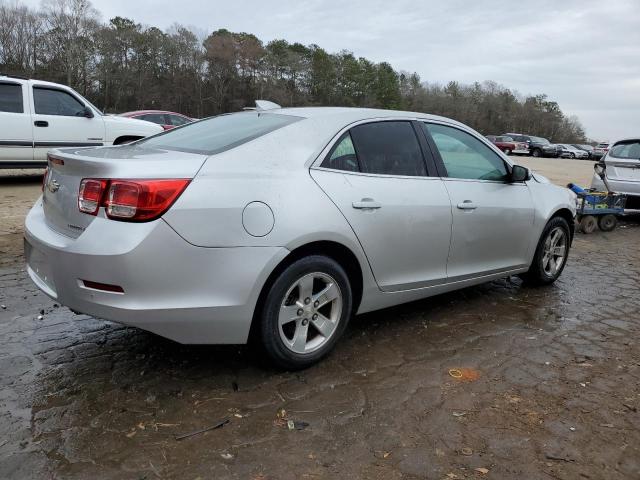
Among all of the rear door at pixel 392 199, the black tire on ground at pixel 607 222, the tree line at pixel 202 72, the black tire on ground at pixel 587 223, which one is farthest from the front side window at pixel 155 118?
the tree line at pixel 202 72

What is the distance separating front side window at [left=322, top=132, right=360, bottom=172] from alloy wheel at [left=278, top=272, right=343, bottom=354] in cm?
68

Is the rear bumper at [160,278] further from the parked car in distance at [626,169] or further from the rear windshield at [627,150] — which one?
the rear windshield at [627,150]

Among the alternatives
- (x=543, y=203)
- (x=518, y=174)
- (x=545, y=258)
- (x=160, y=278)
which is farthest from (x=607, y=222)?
(x=160, y=278)

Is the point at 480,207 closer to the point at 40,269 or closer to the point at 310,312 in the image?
the point at 310,312

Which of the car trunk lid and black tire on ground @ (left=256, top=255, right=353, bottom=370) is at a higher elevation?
the car trunk lid

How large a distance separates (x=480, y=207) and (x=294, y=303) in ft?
5.91

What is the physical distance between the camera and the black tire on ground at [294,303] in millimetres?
2873

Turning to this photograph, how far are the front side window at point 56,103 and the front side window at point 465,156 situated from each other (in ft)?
26.9

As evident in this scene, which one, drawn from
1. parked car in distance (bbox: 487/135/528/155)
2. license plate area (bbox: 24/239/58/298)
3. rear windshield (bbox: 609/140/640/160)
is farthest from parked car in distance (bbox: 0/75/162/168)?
parked car in distance (bbox: 487/135/528/155)

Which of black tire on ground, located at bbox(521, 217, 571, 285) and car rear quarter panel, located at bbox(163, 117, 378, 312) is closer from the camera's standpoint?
car rear quarter panel, located at bbox(163, 117, 378, 312)

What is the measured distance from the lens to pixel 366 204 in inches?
128

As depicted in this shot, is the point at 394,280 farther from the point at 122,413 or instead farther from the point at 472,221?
the point at 122,413

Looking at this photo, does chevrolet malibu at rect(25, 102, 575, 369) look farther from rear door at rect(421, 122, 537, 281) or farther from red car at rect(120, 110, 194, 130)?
red car at rect(120, 110, 194, 130)

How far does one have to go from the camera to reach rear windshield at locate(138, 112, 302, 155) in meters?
3.11
